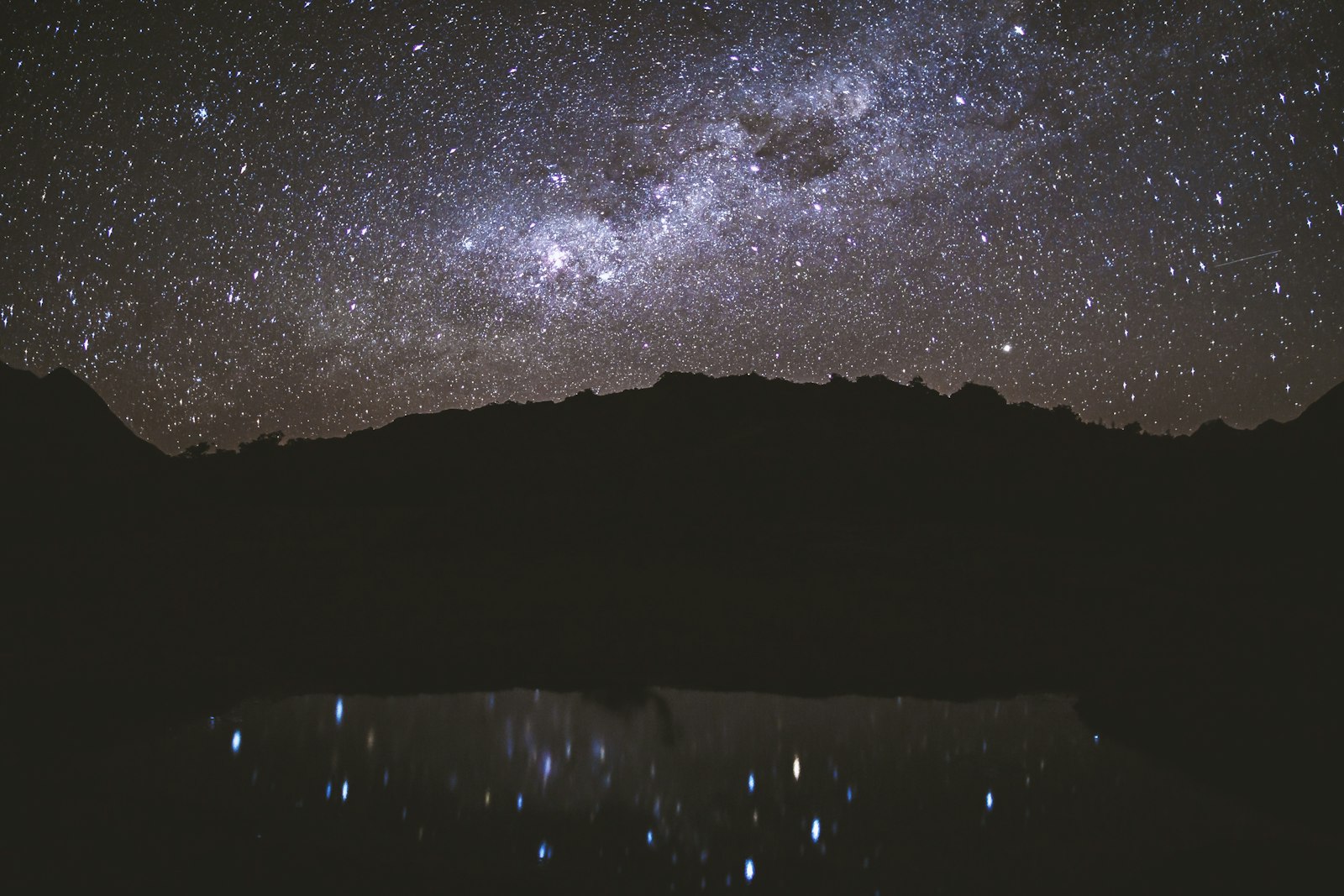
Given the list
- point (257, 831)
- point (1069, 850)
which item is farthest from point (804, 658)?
point (257, 831)

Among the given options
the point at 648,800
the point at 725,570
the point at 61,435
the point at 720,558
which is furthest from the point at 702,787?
the point at 61,435

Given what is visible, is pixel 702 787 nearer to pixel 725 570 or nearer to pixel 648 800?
pixel 648 800

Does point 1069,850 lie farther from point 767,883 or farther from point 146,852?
point 146,852

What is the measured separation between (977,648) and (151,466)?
34819 mm

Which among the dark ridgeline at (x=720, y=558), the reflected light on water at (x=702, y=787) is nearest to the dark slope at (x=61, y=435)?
the dark ridgeline at (x=720, y=558)

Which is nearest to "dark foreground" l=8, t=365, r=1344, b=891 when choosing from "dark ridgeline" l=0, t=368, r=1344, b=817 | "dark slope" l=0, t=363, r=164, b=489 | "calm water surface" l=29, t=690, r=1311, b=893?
"dark ridgeline" l=0, t=368, r=1344, b=817

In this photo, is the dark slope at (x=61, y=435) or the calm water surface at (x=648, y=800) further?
the dark slope at (x=61, y=435)

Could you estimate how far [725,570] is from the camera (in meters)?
22.7

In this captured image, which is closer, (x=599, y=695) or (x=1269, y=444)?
(x=599, y=695)

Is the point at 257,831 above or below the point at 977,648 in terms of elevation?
below

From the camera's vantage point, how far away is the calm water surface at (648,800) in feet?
20.7

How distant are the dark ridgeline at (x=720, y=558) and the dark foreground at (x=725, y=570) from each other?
11 cm

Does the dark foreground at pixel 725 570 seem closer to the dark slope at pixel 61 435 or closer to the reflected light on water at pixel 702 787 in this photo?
the dark slope at pixel 61 435

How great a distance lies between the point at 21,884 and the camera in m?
5.65
